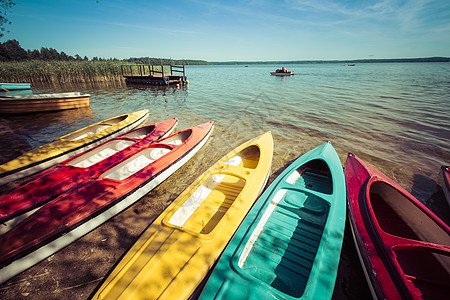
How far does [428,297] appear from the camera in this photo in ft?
8.00

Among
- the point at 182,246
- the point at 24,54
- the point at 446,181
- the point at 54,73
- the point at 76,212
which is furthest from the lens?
the point at 24,54

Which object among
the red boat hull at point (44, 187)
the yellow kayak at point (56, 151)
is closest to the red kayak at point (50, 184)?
the red boat hull at point (44, 187)

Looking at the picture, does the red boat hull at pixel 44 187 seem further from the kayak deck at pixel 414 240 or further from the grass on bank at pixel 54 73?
the grass on bank at pixel 54 73

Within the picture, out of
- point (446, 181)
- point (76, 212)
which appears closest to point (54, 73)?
point (76, 212)

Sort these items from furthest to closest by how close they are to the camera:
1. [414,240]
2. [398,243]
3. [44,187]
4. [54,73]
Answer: [54,73], [44,187], [398,243], [414,240]

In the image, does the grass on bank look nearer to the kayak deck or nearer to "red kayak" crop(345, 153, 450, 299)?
"red kayak" crop(345, 153, 450, 299)

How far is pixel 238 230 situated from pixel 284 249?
91cm

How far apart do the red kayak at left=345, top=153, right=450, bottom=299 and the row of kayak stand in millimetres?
15

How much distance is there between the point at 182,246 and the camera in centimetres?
269

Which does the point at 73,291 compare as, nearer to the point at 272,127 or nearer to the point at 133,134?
the point at 133,134

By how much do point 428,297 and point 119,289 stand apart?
4244 millimetres

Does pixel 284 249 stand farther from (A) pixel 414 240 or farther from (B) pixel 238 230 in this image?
(A) pixel 414 240

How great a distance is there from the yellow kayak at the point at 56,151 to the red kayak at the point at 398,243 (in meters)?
8.35

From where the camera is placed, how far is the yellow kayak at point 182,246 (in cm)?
225
